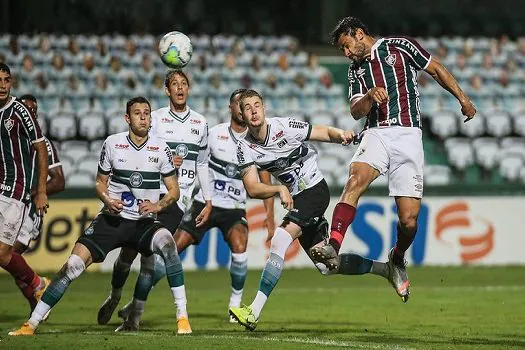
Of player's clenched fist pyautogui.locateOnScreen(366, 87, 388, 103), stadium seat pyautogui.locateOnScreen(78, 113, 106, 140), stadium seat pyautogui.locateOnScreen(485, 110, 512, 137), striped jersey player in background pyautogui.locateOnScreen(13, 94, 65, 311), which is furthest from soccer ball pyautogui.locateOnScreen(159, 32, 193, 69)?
stadium seat pyautogui.locateOnScreen(485, 110, 512, 137)

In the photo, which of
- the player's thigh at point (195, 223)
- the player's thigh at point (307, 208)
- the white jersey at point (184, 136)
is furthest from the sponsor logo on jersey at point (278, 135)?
the player's thigh at point (195, 223)

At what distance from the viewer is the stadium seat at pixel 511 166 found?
2062 centimetres

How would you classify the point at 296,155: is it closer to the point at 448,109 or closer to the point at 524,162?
the point at 524,162

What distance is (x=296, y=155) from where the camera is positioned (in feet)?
33.2

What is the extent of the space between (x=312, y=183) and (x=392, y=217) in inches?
313

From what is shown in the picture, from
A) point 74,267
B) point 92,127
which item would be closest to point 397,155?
point 74,267

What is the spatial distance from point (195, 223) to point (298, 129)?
2.48m

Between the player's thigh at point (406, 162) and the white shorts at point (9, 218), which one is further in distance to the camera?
the white shorts at point (9, 218)

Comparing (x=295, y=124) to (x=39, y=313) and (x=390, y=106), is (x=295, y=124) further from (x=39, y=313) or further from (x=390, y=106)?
(x=39, y=313)

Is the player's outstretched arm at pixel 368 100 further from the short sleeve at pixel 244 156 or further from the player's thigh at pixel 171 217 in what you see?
the player's thigh at pixel 171 217

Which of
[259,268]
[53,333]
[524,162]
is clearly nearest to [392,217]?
[259,268]

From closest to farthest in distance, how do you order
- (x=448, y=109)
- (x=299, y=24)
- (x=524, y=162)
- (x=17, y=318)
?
(x=17, y=318) → (x=524, y=162) → (x=448, y=109) → (x=299, y=24)

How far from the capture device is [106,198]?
985 cm

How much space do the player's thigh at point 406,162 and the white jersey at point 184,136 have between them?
264 cm
